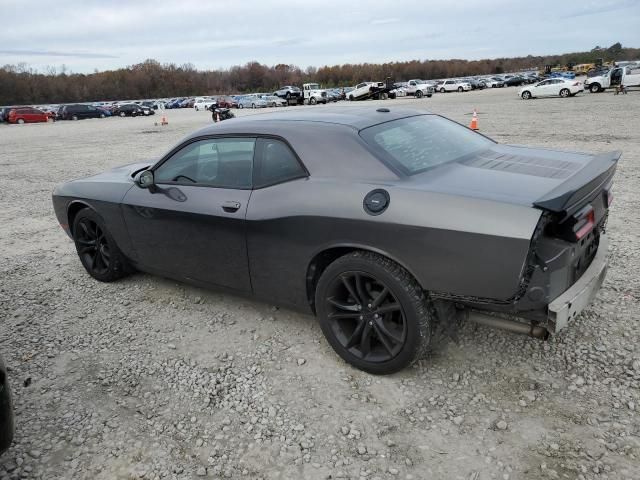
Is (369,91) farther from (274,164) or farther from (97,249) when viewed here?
(274,164)

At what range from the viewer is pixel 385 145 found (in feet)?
10.4

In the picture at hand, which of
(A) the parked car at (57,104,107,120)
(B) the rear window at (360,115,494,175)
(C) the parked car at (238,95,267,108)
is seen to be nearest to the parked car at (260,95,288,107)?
(C) the parked car at (238,95,267,108)

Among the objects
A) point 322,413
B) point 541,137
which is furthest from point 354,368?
point 541,137

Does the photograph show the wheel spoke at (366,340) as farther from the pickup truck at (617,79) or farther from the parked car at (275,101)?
the parked car at (275,101)

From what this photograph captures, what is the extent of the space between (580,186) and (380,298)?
1.24 metres

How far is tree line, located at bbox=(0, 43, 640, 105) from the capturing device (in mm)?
82125

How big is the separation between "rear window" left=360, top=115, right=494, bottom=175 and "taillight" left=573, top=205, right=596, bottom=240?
0.91 meters

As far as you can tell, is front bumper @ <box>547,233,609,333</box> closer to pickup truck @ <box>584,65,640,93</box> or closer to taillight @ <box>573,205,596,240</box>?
taillight @ <box>573,205,596,240</box>

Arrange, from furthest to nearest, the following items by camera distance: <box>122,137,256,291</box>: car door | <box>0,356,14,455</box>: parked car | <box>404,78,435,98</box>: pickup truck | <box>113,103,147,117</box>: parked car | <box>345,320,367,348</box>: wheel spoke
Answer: <box>113,103,147,117</box>: parked car < <box>404,78,435,98</box>: pickup truck < <box>122,137,256,291</box>: car door < <box>345,320,367,348</box>: wheel spoke < <box>0,356,14,455</box>: parked car

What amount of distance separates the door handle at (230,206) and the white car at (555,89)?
3274 centimetres

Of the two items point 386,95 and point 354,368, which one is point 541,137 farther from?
point 386,95

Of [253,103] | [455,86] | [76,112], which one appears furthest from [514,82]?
[76,112]

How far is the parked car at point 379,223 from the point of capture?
251cm

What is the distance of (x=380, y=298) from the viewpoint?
2.91 m
